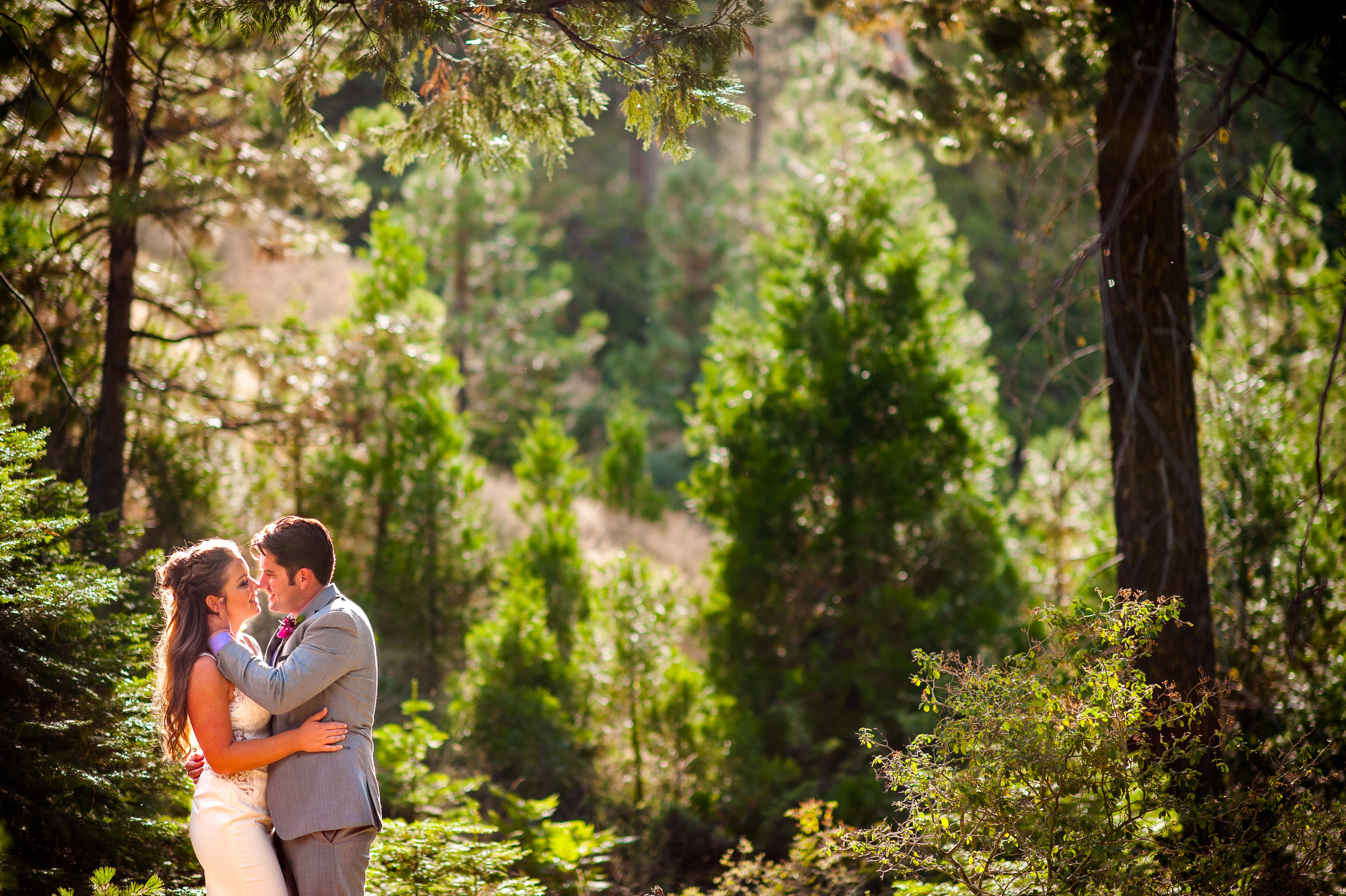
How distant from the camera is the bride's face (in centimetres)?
316

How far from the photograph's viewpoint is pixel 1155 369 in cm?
561

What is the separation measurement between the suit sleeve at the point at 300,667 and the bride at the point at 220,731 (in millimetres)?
102

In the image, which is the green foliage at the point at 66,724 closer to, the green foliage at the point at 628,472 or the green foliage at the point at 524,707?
the green foliage at the point at 524,707

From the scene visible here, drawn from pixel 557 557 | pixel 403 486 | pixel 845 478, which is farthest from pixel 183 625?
pixel 403 486

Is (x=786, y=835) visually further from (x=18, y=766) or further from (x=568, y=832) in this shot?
(x=18, y=766)

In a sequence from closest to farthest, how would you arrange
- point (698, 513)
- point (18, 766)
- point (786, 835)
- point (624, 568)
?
point (18, 766) < point (786, 835) < point (624, 568) < point (698, 513)

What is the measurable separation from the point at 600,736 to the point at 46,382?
5.29m

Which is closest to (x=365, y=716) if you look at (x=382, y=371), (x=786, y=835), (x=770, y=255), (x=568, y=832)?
(x=568, y=832)

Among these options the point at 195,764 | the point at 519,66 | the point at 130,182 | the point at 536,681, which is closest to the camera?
the point at 195,764

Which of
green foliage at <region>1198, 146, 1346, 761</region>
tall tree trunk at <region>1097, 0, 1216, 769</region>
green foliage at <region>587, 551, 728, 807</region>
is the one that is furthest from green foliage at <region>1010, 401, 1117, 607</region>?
green foliage at <region>587, 551, 728, 807</region>

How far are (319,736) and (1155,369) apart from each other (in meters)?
5.00

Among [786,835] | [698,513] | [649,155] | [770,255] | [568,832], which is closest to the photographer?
[568,832]

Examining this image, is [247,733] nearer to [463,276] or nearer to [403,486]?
[403,486]

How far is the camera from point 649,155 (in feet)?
95.4
